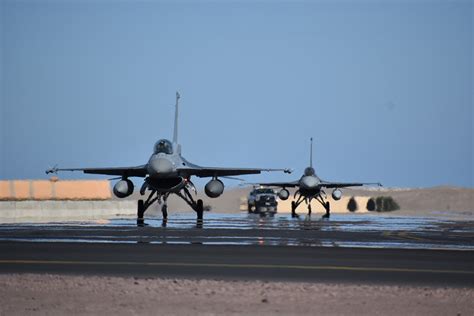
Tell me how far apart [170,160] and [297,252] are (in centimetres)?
2363

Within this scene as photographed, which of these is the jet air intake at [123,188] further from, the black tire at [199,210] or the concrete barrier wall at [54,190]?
the concrete barrier wall at [54,190]

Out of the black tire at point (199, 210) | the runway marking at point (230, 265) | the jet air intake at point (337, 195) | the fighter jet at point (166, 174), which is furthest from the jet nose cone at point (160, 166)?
the jet air intake at point (337, 195)

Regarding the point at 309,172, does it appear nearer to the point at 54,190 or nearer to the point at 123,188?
the point at 54,190

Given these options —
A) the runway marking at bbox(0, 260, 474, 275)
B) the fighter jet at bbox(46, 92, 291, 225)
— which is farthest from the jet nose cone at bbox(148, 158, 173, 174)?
the runway marking at bbox(0, 260, 474, 275)

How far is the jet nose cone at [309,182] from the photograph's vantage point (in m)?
62.2

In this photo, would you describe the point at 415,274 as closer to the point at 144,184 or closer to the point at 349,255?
the point at 349,255

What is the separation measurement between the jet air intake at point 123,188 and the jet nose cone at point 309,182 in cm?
2045

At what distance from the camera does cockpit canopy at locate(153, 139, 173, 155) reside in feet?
140

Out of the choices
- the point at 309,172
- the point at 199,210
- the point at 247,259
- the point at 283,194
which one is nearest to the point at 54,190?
the point at 283,194

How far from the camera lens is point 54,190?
67500 millimetres

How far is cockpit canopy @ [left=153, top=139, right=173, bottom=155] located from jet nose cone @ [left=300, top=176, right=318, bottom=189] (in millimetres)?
20812

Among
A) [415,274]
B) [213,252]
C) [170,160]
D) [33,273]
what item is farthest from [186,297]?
[170,160]

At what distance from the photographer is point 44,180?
6725 centimetres

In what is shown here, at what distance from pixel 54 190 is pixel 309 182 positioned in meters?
19.6
